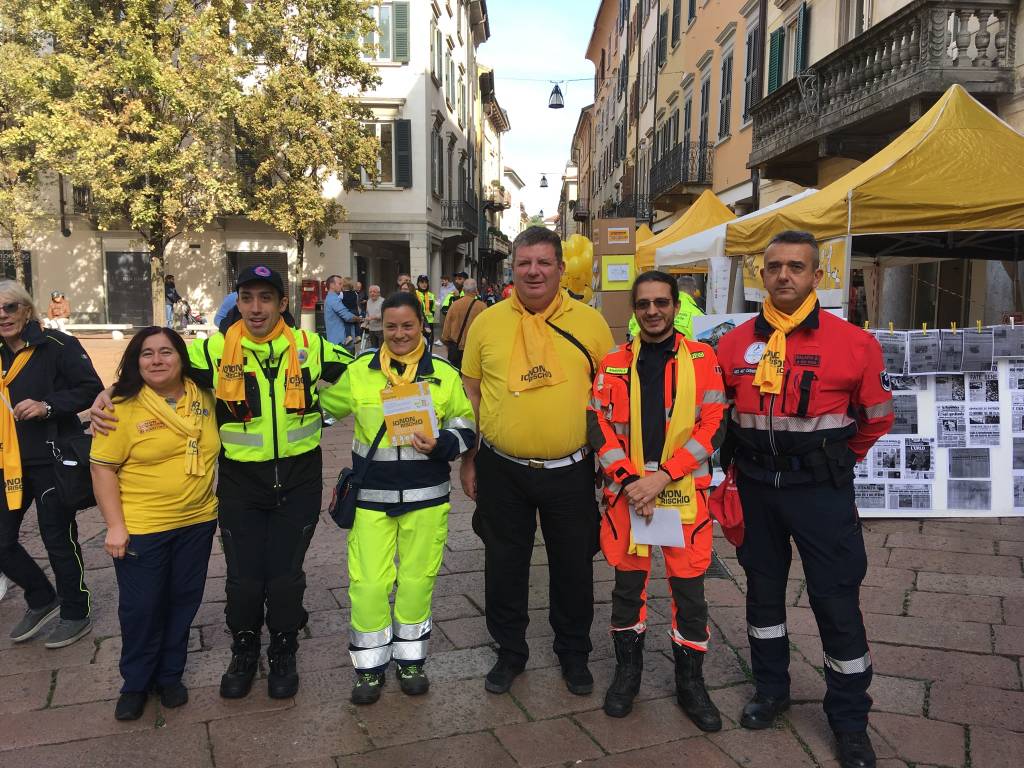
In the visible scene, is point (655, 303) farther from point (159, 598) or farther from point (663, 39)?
point (663, 39)

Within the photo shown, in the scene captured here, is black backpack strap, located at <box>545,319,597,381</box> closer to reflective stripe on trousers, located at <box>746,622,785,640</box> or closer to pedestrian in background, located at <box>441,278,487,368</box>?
reflective stripe on trousers, located at <box>746,622,785,640</box>

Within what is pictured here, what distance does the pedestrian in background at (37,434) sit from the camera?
147 inches

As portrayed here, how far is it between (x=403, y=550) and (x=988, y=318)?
30.9 feet

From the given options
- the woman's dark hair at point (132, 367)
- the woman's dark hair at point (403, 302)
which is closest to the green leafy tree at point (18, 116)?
the woman's dark hair at point (132, 367)

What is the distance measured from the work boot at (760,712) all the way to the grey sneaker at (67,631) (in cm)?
313

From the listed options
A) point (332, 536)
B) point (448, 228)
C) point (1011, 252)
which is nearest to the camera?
point (332, 536)

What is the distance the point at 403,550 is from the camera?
3295mm

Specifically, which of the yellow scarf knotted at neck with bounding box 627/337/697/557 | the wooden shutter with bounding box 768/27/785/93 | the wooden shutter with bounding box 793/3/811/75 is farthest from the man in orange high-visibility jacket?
the wooden shutter with bounding box 768/27/785/93

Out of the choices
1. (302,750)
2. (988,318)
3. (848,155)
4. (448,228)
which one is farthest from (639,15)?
(302,750)

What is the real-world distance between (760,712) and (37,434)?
11.4ft

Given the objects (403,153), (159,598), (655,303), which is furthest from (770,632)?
(403,153)

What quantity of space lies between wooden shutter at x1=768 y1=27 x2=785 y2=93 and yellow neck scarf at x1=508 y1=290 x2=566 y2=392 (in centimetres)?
1368

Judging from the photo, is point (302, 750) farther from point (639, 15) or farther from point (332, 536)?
point (639, 15)

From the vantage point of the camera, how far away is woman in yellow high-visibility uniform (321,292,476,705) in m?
3.22
